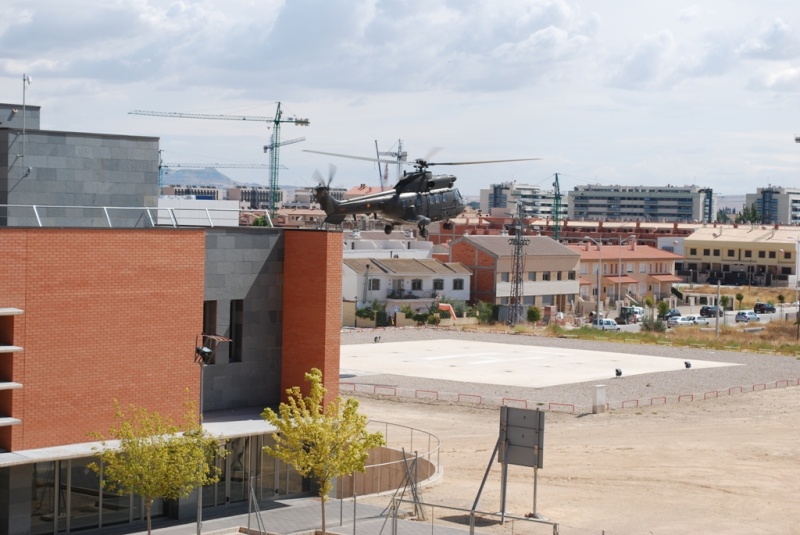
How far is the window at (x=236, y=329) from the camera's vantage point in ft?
110

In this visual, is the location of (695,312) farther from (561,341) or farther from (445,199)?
(445,199)

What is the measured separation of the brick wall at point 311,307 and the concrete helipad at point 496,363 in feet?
84.3

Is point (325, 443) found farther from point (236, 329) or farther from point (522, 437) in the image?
point (236, 329)

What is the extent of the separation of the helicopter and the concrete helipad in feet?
23.6

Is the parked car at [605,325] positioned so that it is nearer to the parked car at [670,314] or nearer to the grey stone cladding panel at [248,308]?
the parked car at [670,314]

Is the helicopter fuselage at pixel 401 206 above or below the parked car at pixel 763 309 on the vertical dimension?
above

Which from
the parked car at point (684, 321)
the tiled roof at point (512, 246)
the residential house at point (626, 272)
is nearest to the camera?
the parked car at point (684, 321)

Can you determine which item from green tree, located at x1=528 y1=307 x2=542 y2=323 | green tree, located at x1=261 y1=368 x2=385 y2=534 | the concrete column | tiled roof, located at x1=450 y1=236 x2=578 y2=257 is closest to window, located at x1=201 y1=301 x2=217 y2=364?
green tree, located at x1=261 y1=368 x2=385 y2=534

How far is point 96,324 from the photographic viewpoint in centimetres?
2914

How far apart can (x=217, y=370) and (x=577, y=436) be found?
53.1 feet

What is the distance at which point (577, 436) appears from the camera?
4478 cm

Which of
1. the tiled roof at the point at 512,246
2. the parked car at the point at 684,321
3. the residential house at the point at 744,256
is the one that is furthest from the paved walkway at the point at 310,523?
the residential house at the point at 744,256

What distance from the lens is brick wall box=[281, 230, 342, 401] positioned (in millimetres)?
33375

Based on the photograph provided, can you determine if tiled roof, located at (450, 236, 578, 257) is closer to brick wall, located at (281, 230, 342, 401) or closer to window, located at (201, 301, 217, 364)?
brick wall, located at (281, 230, 342, 401)
